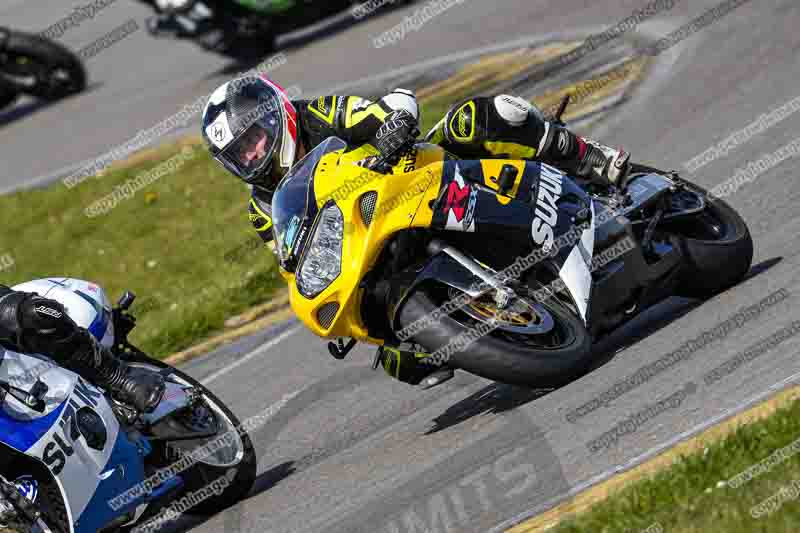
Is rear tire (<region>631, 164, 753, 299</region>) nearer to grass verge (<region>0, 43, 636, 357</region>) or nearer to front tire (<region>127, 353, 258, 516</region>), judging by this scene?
front tire (<region>127, 353, 258, 516</region>)

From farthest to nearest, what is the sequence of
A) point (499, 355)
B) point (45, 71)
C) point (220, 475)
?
point (45, 71) → point (220, 475) → point (499, 355)

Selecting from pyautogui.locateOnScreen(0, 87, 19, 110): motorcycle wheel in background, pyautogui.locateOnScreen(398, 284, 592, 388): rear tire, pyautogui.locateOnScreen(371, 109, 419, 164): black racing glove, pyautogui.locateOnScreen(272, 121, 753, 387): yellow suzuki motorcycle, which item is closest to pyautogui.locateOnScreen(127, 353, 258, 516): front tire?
pyautogui.locateOnScreen(272, 121, 753, 387): yellow suzuki motorcycle

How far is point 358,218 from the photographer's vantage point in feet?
19.6

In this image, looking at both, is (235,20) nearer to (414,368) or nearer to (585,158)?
(585,158)

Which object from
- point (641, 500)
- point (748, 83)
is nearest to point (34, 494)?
point (641, 500)

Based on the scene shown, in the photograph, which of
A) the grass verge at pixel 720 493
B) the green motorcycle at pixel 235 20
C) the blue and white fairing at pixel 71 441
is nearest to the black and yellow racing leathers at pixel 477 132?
the blue and white fairing at pixel 71 441

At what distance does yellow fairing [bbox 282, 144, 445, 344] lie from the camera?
19.6ft

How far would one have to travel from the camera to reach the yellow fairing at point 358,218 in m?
5.97

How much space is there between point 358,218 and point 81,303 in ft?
5.61

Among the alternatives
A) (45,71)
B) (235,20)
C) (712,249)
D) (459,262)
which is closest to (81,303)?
(459,262)

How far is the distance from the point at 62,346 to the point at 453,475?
1947mm

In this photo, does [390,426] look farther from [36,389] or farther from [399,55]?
[399,55]

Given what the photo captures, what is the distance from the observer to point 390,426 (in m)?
6.98

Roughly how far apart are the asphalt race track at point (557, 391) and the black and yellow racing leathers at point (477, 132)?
1.01 meters
